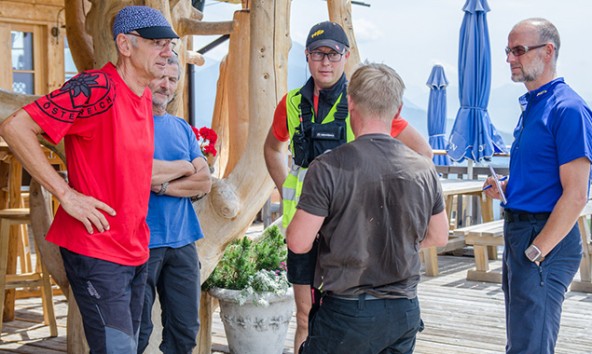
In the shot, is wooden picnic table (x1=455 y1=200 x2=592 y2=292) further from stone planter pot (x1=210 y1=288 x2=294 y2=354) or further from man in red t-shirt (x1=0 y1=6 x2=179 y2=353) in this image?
man in red t-shirt (x1=0 y1=6 x2=179 y2=353)

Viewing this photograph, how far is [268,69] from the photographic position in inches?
166

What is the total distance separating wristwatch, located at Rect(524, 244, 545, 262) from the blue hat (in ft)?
4.80

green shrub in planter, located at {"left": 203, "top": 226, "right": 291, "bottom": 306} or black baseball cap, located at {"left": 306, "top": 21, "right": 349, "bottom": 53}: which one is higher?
black baseball cap, located at {"left": 306, "top": 21, "right": 349, "bottom": 53}

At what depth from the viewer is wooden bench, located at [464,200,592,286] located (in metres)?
6.88

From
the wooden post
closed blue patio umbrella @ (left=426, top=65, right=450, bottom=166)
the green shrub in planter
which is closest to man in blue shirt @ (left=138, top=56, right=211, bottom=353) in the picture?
the green shrub in planter

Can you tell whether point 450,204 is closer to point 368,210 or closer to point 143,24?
point 143,24

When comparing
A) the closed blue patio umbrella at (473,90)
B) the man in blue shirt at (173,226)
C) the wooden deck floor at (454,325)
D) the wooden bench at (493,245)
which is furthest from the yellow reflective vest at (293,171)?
the closed blue patio umbrella at (473,90)

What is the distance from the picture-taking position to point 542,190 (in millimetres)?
2873

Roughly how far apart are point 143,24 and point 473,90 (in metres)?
7.97

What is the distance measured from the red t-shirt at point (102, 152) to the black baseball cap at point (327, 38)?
78 cm

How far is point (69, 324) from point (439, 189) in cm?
252

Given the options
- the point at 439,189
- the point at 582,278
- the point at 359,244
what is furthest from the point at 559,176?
the point at 582,278

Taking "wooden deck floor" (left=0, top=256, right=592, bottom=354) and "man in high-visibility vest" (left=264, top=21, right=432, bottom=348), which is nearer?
"man in high-visibility vest" (left=264, top=21, right=432, bottom=348)

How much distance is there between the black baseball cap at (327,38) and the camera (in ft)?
9.96
